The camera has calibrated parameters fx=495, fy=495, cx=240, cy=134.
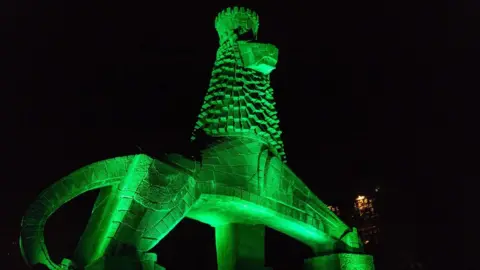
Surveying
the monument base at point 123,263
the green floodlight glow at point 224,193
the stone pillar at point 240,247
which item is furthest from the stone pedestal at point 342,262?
the monument base at point 123,263

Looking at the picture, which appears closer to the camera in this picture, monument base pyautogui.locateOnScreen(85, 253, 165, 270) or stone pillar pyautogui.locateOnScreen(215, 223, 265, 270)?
monument base pyautogui.locateOnScreen(85, 253, 165, 270)

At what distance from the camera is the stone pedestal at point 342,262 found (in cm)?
996

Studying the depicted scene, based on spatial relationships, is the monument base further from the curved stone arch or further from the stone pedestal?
the stone pedestal

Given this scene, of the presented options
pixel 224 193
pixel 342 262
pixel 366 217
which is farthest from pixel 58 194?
pixel 366 217

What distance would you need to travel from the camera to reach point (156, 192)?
309 inches

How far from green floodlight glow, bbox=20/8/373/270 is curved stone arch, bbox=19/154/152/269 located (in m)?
0.01

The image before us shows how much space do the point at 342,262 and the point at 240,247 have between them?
2.10 meters

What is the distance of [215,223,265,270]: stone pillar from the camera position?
9.52 meters

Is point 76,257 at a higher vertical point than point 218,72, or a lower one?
lower

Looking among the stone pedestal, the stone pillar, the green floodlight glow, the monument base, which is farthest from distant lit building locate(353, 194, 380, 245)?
the monument base

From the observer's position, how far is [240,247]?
9.70 m

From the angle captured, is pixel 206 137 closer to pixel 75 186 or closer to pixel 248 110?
pixel 248 110

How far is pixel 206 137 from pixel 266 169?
1.32 metres

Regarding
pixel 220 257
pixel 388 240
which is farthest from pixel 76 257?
pixel 388 240
